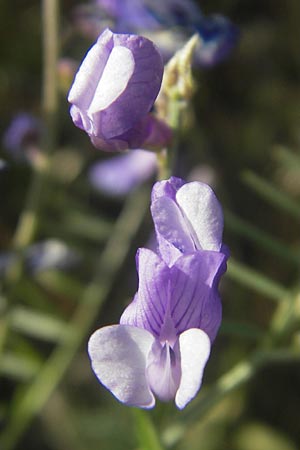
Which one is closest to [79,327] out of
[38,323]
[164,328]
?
[38,323]

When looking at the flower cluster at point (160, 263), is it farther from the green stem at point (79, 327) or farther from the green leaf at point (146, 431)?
the green stem at point (79, 327)

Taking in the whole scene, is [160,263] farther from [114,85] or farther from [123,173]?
[123,173]

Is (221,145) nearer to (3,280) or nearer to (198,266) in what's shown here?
(3,280)

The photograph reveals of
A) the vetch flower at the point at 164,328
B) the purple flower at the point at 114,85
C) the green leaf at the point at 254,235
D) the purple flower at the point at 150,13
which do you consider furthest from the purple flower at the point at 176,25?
the vetch flower at the point at 164,328

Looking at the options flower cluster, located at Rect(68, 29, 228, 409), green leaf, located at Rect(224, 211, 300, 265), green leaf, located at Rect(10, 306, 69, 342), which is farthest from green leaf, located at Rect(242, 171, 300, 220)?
green leaf, located at Rect(10, 306, 69, 342)

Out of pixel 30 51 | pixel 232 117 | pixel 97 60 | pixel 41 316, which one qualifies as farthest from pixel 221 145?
pixel 97 60

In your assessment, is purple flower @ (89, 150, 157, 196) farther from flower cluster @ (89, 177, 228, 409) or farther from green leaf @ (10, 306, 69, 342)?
flower cluster @ (89, 177, 228, 409)

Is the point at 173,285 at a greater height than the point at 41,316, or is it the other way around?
the point at 173,285
